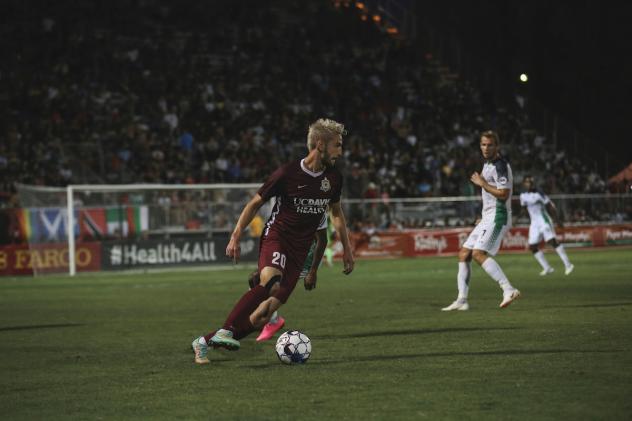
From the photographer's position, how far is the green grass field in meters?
7.36

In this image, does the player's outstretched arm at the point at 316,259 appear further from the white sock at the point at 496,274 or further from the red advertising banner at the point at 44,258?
the red advertising banner at the point at 44,258

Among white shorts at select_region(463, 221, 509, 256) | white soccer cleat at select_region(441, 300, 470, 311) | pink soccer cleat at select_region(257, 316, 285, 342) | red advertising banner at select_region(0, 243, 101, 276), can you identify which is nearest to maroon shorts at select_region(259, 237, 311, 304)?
pink soccer cleat at select_region(257, 316, 285, 342)

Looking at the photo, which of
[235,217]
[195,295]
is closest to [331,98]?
[235,217]

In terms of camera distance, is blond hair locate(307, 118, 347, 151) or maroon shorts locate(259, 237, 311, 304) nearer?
blond hair locate(307, 118, 347, 151)

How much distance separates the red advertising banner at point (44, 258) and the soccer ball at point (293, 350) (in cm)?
2171

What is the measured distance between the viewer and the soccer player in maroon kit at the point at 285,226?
959cm

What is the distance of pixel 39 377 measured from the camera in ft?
30.6

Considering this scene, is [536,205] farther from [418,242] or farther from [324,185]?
[324,185]

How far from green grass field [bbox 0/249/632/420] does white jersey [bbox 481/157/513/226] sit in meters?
1.38

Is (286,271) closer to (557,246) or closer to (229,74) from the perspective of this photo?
(557,246)

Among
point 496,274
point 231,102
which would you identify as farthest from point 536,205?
point 231,102

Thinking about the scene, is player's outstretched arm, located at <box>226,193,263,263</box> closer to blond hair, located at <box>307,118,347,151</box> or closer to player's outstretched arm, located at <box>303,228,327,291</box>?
blond hair, located at <box>307,118,347,151</box>

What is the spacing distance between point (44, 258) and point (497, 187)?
18644 mm

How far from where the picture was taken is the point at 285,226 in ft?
33.0
